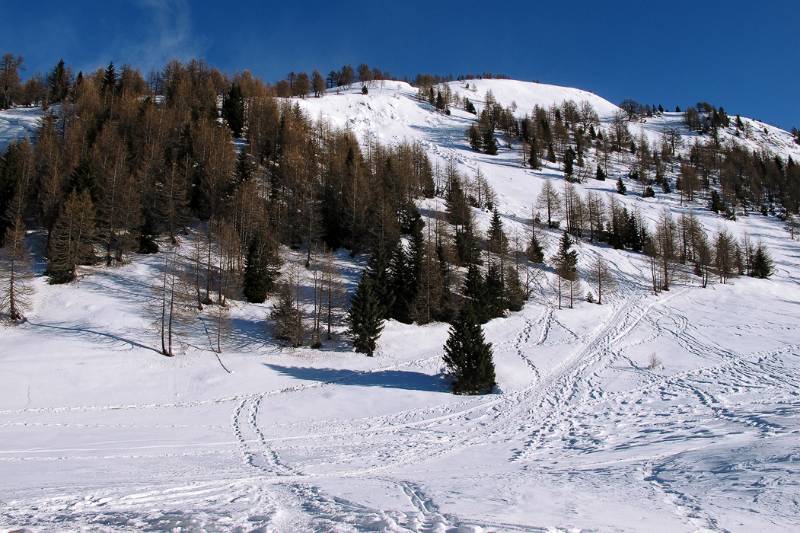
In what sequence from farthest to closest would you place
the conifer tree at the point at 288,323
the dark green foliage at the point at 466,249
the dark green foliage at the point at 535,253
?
the dark green foliage at the point at 535,253
the dark green foliage at the point at 466,249
the conifer tree at the point at 288,323

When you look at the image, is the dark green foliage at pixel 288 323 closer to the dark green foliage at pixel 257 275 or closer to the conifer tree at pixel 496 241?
the dark green foliage at pixel 257 275

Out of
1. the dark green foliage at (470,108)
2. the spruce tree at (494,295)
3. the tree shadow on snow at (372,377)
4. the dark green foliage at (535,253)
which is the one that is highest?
the dark green foliage at (470,108)

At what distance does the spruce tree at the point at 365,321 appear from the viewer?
1359 inches

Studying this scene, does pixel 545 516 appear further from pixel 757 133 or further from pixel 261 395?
pixel 757 133

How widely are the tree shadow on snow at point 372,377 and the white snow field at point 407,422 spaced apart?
22 centimetres

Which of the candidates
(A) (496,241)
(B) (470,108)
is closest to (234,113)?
(A) (496,241)

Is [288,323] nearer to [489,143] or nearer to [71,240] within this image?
[71,240]

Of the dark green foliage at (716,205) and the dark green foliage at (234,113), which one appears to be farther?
the dark green foliage at (716,205)

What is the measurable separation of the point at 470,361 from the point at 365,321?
10348 mm

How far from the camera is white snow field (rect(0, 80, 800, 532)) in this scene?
7.68m

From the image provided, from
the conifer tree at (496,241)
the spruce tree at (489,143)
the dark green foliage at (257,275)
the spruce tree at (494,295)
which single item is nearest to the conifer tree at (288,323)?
the dark green foliage at (257,275)

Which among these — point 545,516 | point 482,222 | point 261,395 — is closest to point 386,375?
point 261,395

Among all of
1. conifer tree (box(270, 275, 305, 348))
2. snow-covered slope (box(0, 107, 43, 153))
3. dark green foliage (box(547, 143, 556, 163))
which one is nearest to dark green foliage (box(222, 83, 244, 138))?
snow-covered slope (box(0, 107, 43, 153))

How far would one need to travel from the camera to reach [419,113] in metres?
137
